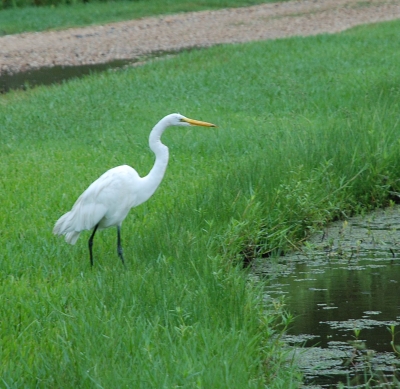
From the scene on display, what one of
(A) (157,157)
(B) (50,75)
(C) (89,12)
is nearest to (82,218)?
(A) (157,157)

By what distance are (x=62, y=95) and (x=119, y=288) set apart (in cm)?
751

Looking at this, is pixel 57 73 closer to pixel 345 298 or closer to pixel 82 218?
pixel 82 218

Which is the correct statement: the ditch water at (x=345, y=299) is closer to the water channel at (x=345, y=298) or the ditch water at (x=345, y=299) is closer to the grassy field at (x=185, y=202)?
the water channel at (x=345, y=298)

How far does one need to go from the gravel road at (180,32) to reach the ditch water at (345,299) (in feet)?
37.7

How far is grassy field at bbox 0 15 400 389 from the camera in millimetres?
4023

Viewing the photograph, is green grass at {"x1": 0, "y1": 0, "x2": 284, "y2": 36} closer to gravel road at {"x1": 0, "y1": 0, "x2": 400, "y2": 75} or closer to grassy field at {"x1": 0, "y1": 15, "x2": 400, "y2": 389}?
gravel road at {"x1": 0, "y1": 0, "x2": 400, "y2": 75}

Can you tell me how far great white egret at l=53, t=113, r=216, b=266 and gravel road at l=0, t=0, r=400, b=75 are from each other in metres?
12.0

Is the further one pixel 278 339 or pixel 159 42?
pixel 159 42

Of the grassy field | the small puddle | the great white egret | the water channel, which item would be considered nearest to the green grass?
the small puddle

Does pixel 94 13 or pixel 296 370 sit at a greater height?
pixel 94 13

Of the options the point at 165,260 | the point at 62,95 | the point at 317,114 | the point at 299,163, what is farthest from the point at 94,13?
the point at 165,260

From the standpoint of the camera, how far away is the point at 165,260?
5.08m

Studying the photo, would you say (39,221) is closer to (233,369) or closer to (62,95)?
(233,369)

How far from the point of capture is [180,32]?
20906 mm
